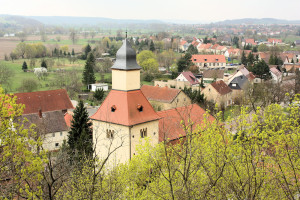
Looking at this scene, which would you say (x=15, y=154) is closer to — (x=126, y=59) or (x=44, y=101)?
(x=126, y=59)

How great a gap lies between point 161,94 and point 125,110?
25698 millimetres

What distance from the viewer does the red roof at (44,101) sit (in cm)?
4516

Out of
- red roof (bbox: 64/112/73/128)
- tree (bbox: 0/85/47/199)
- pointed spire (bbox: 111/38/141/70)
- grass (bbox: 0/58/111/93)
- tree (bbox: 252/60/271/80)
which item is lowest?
red roof (bbox: 64/112/73/128)

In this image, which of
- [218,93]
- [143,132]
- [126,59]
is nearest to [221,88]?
[218,93]

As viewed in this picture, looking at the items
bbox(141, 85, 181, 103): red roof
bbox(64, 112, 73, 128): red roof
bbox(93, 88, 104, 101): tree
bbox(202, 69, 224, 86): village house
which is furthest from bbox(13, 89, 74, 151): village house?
bbox(202, 69, 224, 86): village house

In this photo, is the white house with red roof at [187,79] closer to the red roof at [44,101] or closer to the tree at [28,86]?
the tree at [28,86]

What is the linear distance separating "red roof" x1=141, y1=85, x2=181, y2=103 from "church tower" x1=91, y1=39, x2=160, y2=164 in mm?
22540

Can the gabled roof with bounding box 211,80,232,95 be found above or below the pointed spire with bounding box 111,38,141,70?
below

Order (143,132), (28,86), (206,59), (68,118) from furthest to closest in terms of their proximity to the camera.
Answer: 1. (206,59)
2. (28,86)
3. (68,118)
4. (143,132)

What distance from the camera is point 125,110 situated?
24938mm

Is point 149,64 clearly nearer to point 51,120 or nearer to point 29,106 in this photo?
point 29,106

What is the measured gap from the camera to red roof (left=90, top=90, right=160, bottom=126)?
2482 cm

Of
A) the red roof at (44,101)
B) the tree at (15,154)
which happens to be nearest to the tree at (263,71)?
the red roof at (44,101)

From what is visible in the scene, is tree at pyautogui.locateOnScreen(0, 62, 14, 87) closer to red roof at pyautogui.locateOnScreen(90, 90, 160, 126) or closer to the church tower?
red roof at pyautogui.locateOnScreen(90, 90, 160, 126)
